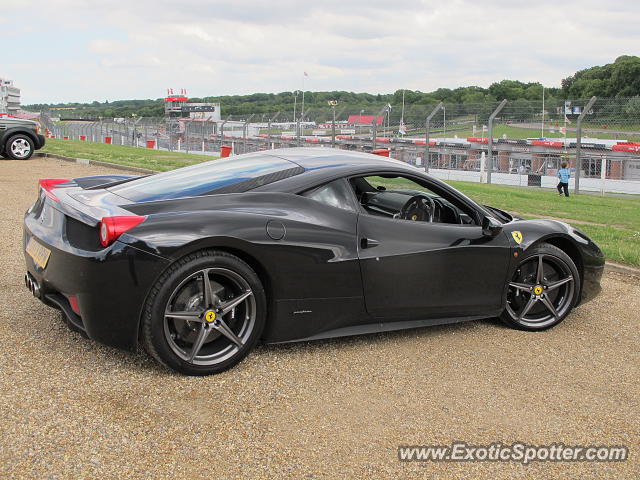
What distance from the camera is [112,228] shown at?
12.1 ft

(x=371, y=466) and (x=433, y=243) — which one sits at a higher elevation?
(x=433, y=243)

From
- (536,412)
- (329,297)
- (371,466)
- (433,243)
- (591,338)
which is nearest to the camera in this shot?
(371,466)

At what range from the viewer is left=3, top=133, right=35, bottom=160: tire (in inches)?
703

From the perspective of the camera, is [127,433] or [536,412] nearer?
[127,433]

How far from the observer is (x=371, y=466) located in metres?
3.11

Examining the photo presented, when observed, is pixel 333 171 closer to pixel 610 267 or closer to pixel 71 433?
pixel 71 433

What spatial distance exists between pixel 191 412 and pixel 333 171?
6.08ft

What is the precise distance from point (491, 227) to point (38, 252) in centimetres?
305

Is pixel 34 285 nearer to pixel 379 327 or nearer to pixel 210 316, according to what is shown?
pixel 210 316

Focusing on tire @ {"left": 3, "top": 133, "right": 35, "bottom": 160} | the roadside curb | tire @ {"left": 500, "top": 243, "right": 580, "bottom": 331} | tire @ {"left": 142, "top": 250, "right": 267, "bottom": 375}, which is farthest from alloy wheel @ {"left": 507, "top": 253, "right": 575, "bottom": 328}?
tire @ {"left": 3, "top": 133, "right": 35, "bottom": 160}

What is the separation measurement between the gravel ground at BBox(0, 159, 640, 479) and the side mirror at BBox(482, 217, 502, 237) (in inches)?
30.4

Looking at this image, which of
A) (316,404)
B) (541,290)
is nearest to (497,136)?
(541,290)

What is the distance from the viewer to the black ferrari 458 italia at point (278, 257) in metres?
3.77

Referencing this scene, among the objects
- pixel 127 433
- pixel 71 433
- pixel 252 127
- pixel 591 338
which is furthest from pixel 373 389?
pixel 252 127
